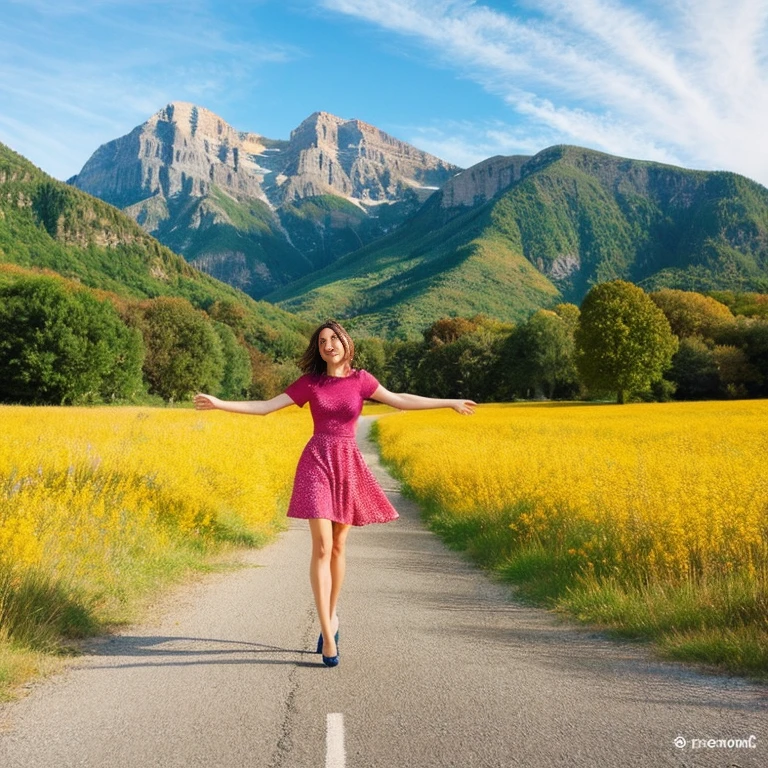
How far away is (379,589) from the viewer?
27.8 feet

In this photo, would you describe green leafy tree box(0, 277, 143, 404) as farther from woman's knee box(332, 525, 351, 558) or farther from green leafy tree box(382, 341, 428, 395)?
woman's knee box(332, 525, 351, 558)

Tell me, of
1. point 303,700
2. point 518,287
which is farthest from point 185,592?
point 518,287

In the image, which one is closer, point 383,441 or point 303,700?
point 303,700

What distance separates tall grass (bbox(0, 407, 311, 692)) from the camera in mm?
5988

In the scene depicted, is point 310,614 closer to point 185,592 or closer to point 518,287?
point 185,592

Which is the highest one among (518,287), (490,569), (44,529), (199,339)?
(518,287)

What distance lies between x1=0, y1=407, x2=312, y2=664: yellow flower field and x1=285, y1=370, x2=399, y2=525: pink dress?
7.88 ft

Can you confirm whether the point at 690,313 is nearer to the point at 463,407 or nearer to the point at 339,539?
the point at 463,407

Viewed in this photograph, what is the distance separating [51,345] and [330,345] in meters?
62.5

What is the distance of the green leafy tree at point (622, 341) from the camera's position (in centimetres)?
5859

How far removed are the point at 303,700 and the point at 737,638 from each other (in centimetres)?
318

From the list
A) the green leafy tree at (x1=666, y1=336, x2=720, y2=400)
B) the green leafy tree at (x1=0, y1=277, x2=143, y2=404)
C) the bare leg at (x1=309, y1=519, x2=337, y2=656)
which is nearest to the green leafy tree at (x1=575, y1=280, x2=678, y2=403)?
the green leafy tree at (x1=666, y1=336, x2=720, y2=400)

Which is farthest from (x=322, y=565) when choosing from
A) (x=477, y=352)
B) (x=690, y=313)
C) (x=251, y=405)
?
(x=477, y=352)

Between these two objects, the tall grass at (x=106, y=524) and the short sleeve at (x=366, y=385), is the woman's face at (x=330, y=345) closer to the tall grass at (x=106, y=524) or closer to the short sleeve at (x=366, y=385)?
the short sleeve at (x=366, y=385)
